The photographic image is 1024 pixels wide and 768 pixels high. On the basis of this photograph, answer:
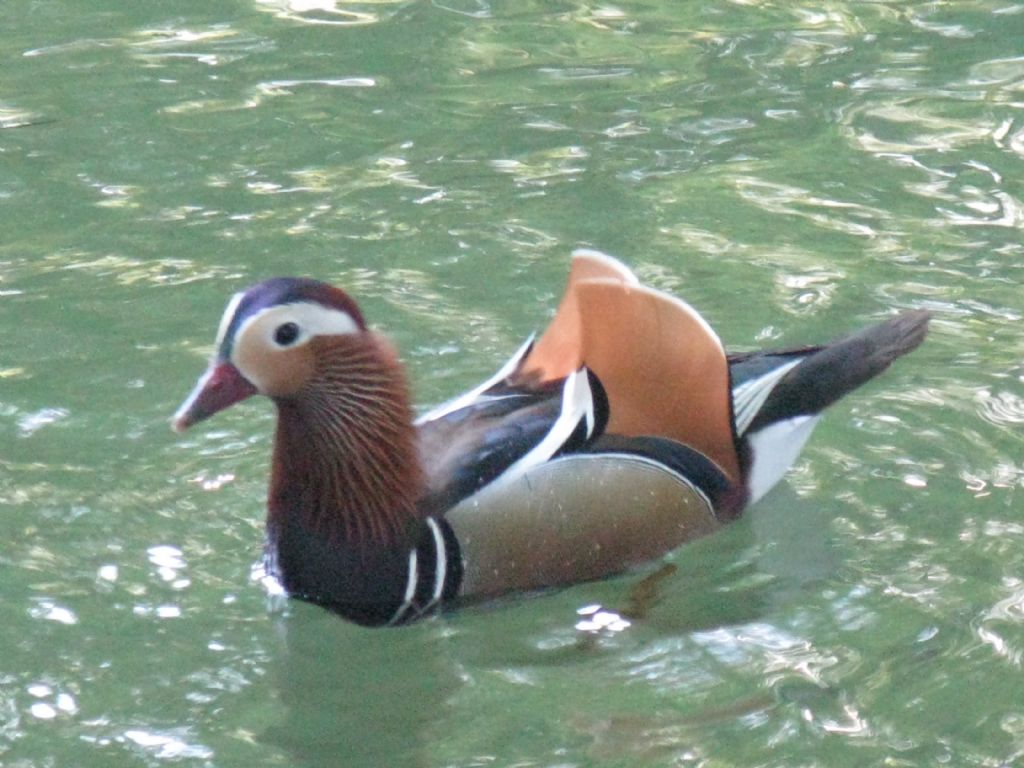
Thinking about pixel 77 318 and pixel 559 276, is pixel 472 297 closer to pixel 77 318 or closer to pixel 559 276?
pixel 559 276

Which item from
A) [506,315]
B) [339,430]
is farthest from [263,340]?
[506,315]

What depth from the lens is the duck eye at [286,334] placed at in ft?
14.3

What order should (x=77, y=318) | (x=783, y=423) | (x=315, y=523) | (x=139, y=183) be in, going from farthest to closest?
(x=139, y=183) < (x=77, y=318) < (x=783, y=423) < (x=315, y=523)

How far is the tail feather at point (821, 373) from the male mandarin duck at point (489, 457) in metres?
0.23

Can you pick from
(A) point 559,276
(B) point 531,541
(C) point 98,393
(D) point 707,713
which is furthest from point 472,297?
(D) point 707,713

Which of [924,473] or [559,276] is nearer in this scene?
[924,473]

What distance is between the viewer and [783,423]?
5.07m

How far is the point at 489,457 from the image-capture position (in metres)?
4.58

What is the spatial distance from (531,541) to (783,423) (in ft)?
2.94

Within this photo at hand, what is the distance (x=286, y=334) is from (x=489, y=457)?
0.62 metres

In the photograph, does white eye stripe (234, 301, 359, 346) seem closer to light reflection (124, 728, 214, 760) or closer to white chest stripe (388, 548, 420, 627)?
white chest stripe (388, 548, 420, 627)

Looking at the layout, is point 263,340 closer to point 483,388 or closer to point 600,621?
point 483,388

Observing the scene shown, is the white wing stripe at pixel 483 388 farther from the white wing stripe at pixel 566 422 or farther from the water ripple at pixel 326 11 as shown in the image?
the water ripple at pixel 326 11

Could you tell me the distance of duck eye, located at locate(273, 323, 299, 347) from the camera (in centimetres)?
434
